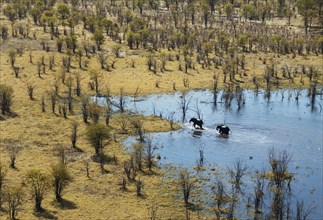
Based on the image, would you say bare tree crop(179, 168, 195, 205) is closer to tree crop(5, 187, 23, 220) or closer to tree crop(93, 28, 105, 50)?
tree crop(5, 187, 23, 220)

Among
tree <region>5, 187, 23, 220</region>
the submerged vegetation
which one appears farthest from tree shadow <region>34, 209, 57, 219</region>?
tree <region>5, 187, 23, 220</region>

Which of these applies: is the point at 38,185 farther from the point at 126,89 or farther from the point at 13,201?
the point at 126,89

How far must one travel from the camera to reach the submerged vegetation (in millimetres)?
29297

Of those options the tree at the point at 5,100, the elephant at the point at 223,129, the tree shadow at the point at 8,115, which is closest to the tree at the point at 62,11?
the tree at the point at 5,100

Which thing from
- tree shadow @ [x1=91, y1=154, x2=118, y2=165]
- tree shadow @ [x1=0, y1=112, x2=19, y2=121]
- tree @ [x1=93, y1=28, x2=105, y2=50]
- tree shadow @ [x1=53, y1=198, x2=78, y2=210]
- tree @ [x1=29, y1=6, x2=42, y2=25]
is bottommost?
tree shadow @ [x1=53, y1=198, x2=78, y2=210]

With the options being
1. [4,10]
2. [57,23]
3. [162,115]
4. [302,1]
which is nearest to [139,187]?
[162,115]

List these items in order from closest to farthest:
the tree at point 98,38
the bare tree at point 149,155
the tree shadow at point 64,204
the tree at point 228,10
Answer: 1. the tree shadow at point 64,204
2. the bare tree at point 149,155
3. the tree at point 98,38
4. the tree at point 228,10

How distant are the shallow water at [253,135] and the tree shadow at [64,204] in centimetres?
839

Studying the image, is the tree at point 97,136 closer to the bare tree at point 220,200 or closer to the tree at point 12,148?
the tree at point 12,148

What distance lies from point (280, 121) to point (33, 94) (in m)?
22.5

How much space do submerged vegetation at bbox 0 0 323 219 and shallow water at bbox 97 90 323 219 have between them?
35.1 inches

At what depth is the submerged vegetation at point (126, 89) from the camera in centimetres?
2930

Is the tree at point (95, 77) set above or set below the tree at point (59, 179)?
above

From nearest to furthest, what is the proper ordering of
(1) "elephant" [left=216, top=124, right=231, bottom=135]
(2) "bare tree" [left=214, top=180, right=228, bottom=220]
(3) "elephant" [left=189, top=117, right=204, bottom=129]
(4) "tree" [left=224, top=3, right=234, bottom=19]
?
(2) "bare tree" [left=214, top=180, right=228, bottom=220]
(1) "elephant" [left=216, top=124, right=231, bottom=135]
(3) "elephant" [left=189, top=117, right=204, bottom=129]
(4) "tree" [left=224, top=3, right=234, bottom=19]
